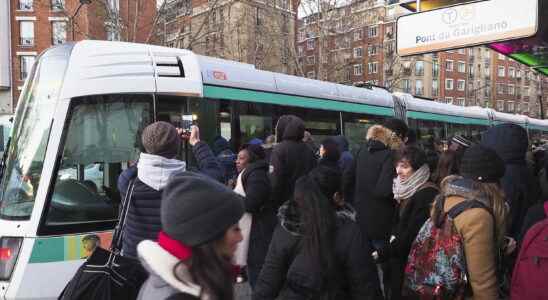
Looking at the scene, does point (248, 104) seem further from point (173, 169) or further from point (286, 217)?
point (286, 217)

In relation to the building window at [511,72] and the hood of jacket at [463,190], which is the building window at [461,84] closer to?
the building window at [511,72]

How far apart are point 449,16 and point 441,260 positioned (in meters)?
3.37

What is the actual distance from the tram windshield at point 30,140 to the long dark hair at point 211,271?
3.46m

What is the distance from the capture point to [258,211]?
4.24 m

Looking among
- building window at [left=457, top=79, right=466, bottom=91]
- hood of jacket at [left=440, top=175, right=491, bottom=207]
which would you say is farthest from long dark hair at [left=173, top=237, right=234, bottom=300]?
building window at [left=457, top=79, right=466, bottom=91]

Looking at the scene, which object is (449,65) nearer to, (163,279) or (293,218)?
(293,218)

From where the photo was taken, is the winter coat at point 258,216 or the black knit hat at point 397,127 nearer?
the winter coat at point 258,216

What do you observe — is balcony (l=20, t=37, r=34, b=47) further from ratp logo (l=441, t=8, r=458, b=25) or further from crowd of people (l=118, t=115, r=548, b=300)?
ratp logo (l=441, t=8, r=458, b=25)

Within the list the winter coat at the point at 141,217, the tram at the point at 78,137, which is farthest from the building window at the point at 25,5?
the winter coat at the point at 141,217

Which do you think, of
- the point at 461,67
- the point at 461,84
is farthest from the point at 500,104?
the point at 461,67

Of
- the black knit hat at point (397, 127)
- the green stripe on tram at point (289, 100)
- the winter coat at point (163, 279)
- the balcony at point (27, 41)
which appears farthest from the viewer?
the balcony at point (27, 41)

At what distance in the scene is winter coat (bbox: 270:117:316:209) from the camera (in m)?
4.46

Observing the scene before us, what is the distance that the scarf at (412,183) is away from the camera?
11.7ft

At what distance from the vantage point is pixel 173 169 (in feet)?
9.91
